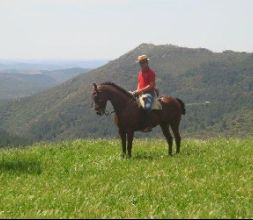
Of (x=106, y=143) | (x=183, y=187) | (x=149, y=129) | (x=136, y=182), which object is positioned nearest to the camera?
(x=183, y=187)

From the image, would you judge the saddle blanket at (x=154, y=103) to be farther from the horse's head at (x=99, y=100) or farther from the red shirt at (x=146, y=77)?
the horse's head at (x=99, y=100)

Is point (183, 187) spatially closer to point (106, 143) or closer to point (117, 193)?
point (117, 193)

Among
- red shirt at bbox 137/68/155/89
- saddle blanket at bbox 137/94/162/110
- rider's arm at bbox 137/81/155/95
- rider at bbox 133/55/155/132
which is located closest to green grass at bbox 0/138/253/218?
saddle blanket at bbox 137/94/162/110

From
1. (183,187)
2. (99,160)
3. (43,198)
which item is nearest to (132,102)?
(99,160)

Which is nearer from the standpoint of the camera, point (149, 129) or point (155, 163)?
point (155, 163)

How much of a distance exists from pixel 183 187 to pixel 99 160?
21.7ft

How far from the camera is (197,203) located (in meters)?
11.8

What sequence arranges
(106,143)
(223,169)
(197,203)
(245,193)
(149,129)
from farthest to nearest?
(106,143) < (149,129) < (223,169) < (245,193) < (197,203)

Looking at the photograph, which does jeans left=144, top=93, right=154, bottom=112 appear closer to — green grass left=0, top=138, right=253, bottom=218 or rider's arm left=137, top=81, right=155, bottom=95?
rider's arm left=137, top=81, right=155, bottom=95

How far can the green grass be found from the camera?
10562mm

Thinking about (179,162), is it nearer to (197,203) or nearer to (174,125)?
(174,125)

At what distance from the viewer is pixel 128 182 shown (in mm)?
14609

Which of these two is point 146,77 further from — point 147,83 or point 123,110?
point 123,110

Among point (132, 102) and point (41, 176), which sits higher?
point (132, 102)
